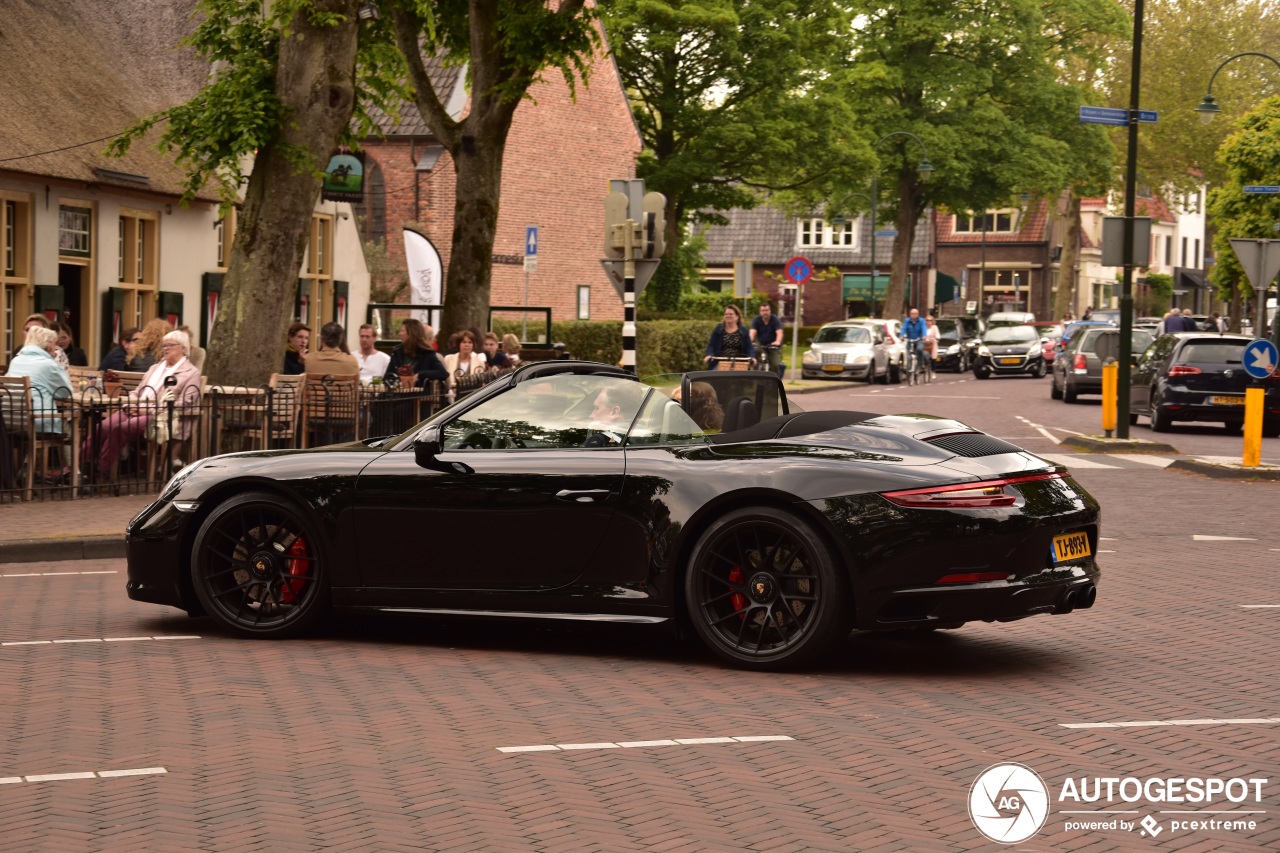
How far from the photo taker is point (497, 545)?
816 centimetres

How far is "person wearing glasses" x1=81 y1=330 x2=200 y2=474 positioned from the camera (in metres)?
15.3

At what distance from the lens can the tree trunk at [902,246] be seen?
61656 mm

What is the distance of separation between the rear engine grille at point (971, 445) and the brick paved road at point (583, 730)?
99 centimetres

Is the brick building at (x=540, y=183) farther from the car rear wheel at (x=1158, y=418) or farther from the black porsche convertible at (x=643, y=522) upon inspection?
the black porsche convertible at (x=643, y=522)

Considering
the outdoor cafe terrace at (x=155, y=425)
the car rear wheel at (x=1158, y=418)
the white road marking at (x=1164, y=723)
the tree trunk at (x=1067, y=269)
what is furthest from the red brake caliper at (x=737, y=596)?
the tree trunk at (x=1067, y=269)

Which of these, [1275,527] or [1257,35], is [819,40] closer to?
[1257,35]

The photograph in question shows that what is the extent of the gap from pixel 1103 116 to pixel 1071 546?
16.0 meters

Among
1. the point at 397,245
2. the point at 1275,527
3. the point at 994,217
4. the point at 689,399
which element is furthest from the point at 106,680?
the point at 994,217

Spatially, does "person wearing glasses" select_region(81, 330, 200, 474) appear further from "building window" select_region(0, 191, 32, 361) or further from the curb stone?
"building window" select_region(0, 191, 32, 361)

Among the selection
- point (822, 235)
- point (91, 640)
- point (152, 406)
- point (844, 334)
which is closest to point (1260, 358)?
point (152, 406)

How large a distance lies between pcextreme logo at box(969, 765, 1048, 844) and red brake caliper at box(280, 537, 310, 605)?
3.89 metres

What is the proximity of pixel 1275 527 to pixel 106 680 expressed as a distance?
1070 centimetres

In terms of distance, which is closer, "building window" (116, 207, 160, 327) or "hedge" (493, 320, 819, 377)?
"building window" (116, 207, 160, 327)

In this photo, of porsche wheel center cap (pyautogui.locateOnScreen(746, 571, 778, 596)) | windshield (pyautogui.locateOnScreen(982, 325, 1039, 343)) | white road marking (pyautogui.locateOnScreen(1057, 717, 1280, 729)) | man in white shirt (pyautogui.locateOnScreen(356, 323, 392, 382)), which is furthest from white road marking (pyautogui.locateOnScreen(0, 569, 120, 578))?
windshield (pyautogui.locateOnScreen(982, 325, 1039, 343))
